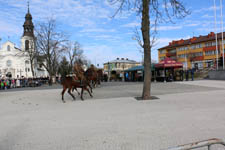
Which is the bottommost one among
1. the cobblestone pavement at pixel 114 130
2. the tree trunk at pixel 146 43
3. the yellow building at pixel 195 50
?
the cobblestone pavement at pixel 114 130

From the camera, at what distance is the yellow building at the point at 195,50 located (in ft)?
256

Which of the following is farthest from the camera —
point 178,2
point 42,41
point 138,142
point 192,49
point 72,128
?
point 192,49

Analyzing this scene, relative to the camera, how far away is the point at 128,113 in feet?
26.3

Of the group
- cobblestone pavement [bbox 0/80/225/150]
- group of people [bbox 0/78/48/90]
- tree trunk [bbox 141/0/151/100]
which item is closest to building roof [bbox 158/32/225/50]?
group of people [bbox 0/78/48/90]

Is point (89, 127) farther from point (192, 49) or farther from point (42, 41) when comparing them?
point (192, 49)

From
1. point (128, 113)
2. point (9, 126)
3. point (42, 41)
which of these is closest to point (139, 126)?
point (128, 113)

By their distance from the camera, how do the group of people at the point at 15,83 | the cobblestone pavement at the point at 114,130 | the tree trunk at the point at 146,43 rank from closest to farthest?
the cobblestone pavement at the point at 114,130 → the tree trunk at the point at 146,43 → the group of people at the point at 15,83

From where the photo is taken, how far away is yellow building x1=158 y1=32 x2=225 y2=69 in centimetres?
7801

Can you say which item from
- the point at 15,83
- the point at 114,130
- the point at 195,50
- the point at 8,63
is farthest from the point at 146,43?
the point at 8,63

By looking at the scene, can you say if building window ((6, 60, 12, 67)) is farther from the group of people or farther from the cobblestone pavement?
the cobblestone pavement

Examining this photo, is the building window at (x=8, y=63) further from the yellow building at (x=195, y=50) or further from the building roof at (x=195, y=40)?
the building roof at (x=195, y=40)

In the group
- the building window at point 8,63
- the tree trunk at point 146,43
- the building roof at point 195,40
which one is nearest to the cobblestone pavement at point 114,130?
the tree trunk at point 146,43

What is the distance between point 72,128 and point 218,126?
4069 millimetres

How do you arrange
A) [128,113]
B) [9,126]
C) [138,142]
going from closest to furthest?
[138,142]
[9,126]
[128,113]
